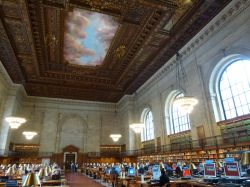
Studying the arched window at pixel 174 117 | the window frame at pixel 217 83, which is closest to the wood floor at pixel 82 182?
the arched window at pixel 174 117

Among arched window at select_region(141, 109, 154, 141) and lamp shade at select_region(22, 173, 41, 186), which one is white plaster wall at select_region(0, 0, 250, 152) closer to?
arched window at select_region(141, 109, 154, 141)

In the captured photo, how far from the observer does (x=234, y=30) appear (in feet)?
28.9

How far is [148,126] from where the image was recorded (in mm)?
17406

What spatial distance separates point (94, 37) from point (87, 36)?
0.40 m

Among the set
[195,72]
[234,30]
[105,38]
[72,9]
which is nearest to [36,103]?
[105,38]

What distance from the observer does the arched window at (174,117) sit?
12.8 m

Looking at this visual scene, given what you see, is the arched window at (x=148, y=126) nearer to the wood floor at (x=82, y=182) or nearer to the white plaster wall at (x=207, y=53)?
the white plaster wall at (x=207, y=53)

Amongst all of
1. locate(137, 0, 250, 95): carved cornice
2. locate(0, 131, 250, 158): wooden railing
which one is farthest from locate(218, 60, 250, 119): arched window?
locate(137, 0, 250, 95): carved cornice

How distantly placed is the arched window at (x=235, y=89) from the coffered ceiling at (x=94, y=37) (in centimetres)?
271

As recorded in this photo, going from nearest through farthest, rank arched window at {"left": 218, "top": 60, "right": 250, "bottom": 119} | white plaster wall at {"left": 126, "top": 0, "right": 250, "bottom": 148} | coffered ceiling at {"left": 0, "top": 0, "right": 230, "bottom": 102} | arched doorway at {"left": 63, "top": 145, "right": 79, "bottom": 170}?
1. white plaster wall at {"left": 126, "top": 0, "right": 250, "bottom": 148}
2. arched window at {"left": 218, "top": 60, "right": 250, "bottom": 119}
3. coffered ceiling at {"left": 0, "top": 0, "right": 230, "bottom": 102}
4. arched doorway at {"left": 63, "top": 145, "right": 79, "bottom": 170}

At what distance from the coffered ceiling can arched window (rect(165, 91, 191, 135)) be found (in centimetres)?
254

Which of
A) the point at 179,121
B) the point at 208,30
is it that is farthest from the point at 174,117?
the point at 208,30

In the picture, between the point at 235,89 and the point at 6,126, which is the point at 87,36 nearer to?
the point at 235,89

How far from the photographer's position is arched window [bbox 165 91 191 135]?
12781mm
